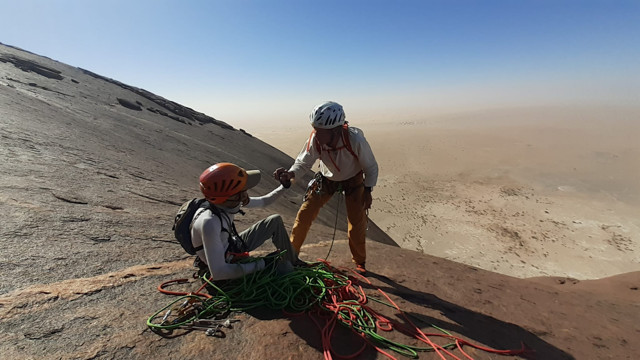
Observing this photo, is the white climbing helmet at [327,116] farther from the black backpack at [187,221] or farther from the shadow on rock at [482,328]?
the shadow on rock at [482,328]

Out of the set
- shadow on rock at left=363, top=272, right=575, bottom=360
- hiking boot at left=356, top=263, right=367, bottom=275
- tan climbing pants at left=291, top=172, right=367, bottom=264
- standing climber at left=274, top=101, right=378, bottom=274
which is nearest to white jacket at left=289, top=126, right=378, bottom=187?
standing climber at left=274, top=101, right=378, bottom=274

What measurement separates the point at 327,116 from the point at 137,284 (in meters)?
2.50

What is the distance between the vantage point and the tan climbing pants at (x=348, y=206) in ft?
12.7

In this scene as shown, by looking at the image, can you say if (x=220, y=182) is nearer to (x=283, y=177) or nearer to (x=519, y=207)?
(x=283, y=177)

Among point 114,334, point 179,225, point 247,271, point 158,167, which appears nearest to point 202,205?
point 179,225

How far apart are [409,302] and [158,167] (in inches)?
249

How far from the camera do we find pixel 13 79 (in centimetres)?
1045

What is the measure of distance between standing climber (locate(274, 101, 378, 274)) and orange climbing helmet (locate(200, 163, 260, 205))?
109 cm

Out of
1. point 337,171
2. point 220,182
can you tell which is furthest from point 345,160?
point 220,182

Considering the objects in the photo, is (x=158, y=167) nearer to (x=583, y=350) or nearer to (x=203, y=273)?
(x=203, y=273)

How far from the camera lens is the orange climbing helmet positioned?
8.01ft

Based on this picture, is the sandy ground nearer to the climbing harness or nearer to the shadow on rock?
the shadow on rock

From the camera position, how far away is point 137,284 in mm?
2795

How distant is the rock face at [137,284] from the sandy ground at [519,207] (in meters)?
7.34
